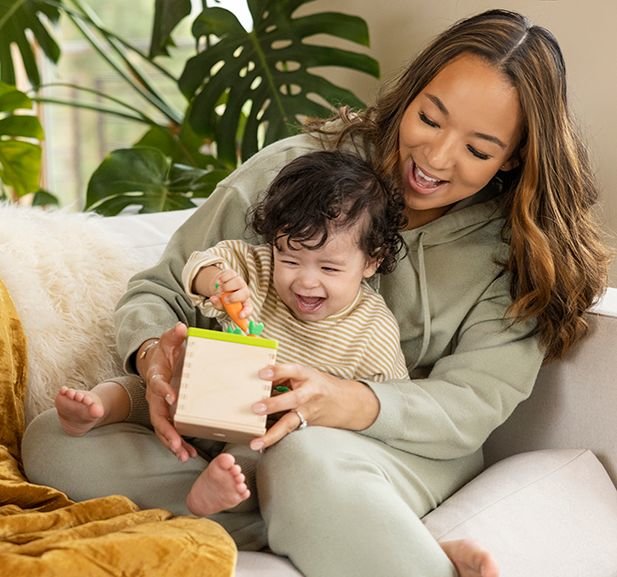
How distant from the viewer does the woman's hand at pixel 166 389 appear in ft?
4.69

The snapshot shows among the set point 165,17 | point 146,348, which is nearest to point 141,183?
point 165,17

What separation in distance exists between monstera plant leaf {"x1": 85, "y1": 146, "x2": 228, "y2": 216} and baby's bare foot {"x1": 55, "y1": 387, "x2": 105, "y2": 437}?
3.77ft

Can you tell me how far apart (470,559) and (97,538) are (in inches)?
18.4

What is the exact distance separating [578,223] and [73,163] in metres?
3.35

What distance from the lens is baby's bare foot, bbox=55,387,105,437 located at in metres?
1.45

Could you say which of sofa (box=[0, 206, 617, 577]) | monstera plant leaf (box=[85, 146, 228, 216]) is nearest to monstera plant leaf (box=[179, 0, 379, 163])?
monstera plant leaf (box=[85, 146, 228, 216])

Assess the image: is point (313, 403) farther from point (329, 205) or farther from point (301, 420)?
point (329, 205)

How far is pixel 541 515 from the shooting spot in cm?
156

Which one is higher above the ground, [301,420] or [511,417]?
[301,420]

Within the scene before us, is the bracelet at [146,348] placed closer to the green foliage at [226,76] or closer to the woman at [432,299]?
the woman at [432,299]

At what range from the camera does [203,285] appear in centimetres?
154

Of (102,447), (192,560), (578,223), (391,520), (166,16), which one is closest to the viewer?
(192,560)

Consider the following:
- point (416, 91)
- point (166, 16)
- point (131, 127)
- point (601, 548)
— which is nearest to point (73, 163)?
point (131, 127)

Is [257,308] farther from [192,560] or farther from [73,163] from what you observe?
[73,163]
